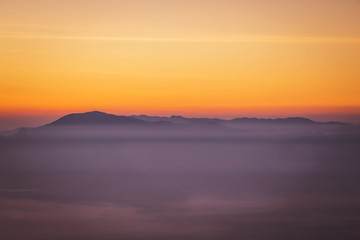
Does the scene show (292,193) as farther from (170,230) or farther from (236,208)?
(170,230)

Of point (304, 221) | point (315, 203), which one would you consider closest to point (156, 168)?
point (315, 203)

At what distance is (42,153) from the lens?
135 feet

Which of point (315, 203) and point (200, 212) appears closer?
point (200, 212)

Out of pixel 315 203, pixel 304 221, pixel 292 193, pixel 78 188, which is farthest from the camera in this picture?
pixel 78 188

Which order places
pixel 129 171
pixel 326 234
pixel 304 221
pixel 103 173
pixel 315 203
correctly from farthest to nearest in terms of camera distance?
1. pixel 129 171
2. pixel 103 173
3. pixel 315 203
4. pixel 304 221
5. pixel 326 234

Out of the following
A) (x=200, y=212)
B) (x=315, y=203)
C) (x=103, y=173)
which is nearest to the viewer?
(x=200, y=212)

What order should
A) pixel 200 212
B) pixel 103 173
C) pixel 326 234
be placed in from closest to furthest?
pixel 326 234 → pixel 200 212 → pixel 103 173

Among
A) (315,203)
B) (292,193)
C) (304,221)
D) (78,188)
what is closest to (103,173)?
(78,188)

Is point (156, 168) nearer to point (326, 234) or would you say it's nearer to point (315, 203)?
point (315, 203)

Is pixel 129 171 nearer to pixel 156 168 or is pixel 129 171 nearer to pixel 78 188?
pixel 156 168

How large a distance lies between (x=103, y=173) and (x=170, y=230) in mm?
14298

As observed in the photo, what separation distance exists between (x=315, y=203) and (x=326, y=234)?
3942 millimetres

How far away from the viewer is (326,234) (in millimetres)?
11742

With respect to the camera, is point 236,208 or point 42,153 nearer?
point 236,208
